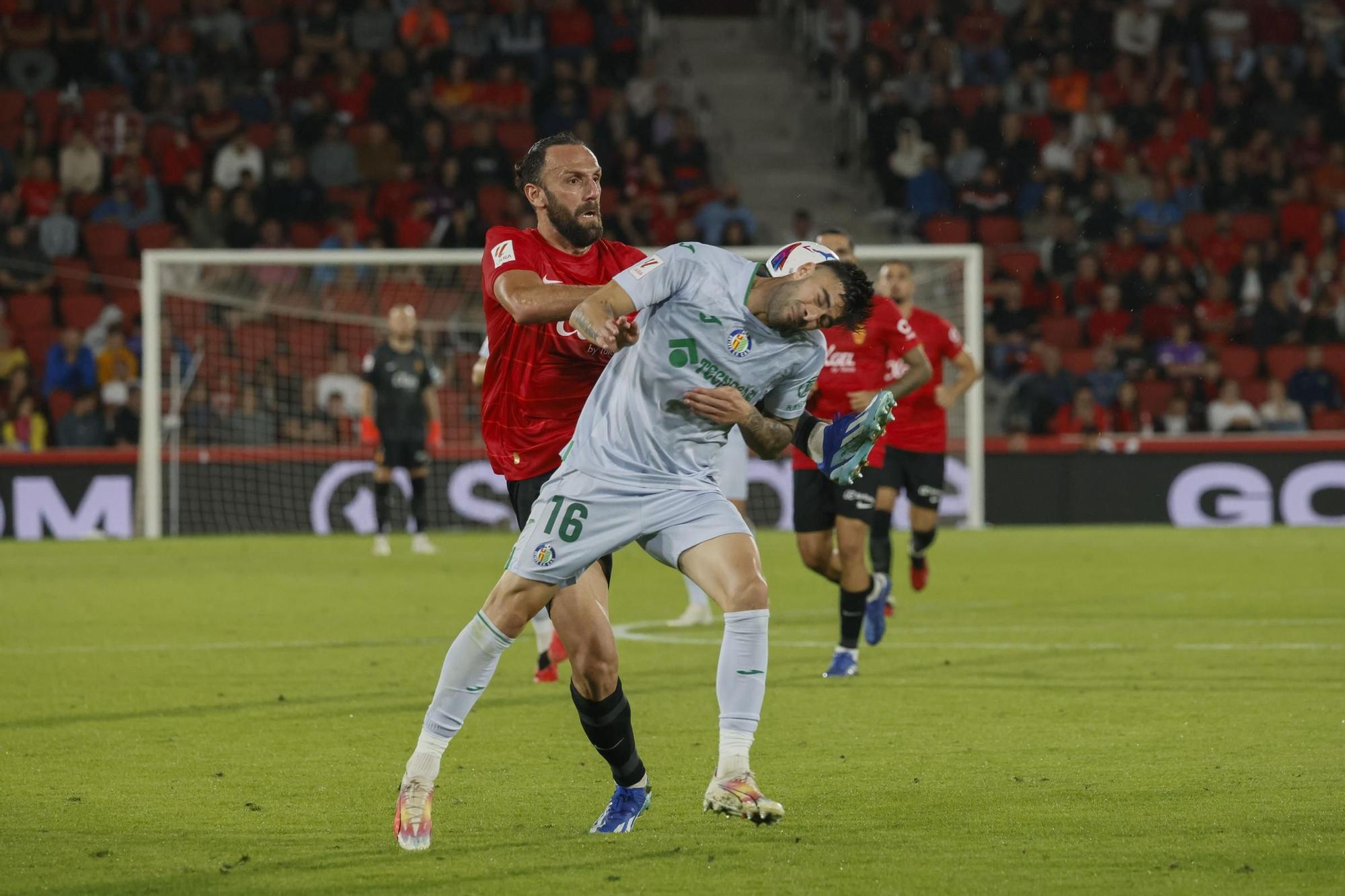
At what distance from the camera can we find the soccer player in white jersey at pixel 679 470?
5.67 meters

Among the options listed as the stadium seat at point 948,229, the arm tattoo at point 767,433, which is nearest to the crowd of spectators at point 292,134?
the stadium seat at point 948,229

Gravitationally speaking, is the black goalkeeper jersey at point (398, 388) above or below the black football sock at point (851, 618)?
above

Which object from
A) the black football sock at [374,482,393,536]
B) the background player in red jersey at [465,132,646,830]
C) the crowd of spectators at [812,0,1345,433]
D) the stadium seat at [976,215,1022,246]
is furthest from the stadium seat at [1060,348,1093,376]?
the background player in red jersey at [465,132,646,830]

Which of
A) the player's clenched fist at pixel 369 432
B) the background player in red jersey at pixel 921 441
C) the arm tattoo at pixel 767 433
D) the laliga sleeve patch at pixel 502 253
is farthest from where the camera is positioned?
the player's clenched fist at pixel 369 432

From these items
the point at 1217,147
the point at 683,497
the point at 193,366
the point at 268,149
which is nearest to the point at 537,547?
the point at 683,497

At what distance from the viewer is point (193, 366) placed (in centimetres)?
2247

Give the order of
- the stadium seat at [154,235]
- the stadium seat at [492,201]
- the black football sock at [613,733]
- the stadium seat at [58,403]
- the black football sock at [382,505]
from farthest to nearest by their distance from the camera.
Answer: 1. the stadium seat at [492,201]
2. the stadium seat at [154,235]
3. the stadium seat at [58,403]
4. the black football sock at [382,505]
5. the black football sock at [613,733]

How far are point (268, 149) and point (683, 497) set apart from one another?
2176cm

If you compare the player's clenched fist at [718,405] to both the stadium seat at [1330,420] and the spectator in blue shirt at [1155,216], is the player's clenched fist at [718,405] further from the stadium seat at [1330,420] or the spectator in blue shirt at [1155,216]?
the spectator in blue shirt at [1155,216]

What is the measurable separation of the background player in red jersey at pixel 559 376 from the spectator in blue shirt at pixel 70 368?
17.5 meters

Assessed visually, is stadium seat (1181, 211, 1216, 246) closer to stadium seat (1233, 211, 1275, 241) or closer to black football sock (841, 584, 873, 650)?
stadium seat (1233, 211, 1275, 241)

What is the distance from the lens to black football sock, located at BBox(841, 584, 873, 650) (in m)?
10.1

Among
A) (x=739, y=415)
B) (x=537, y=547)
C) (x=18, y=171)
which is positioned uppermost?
(x=18, y=171)

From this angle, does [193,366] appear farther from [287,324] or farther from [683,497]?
[683,497]
